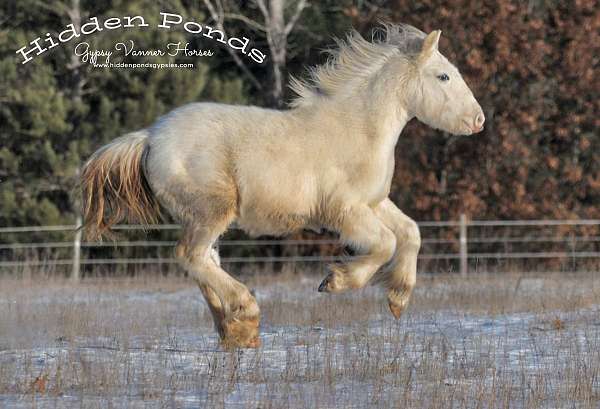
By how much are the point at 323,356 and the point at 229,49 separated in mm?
15917

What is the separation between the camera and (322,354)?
22.2 feet

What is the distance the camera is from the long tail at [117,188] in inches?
303

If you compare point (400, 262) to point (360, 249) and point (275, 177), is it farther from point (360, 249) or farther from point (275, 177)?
point (275, 177)

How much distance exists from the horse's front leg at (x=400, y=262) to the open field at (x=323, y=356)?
205mm

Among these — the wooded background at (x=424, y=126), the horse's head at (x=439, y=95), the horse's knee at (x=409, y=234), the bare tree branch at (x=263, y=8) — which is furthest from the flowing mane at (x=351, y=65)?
the bare tree branch at (x=263, y=8)

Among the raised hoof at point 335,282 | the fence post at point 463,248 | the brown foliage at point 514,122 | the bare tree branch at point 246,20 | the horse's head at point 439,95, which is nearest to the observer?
the raised hoof at point 335,282

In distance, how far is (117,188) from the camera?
7.78 m

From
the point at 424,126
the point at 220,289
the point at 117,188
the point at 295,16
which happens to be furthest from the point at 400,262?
the point at 295,16

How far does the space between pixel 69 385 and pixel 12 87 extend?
15135 millimetres

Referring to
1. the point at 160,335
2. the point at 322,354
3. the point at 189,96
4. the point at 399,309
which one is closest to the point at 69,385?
the point at 322,354

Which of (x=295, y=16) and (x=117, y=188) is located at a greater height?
(x=295, y=16)

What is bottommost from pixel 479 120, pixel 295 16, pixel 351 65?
pixel 479 120

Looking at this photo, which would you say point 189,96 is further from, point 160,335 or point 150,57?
point 160,335

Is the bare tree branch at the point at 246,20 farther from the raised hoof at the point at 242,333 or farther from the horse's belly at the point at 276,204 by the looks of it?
the raised hoof at the point at 242,333
